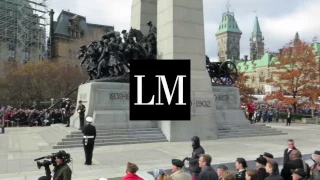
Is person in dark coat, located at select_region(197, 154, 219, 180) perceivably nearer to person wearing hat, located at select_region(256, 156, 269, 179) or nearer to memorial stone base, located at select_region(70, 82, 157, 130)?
person wearing hat, located at select_region(256, 156, 269, 179)

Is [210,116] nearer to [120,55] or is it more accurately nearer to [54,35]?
[120,55]

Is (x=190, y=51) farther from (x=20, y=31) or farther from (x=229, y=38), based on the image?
(x=229, y=38)

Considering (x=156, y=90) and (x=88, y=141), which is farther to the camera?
(x=88, y=141)

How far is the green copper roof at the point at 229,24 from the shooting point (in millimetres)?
172875

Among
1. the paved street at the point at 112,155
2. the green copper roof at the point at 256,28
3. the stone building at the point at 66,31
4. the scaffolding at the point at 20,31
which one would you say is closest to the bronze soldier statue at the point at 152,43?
the paved street at the point at 112,155

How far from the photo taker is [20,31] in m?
52.3

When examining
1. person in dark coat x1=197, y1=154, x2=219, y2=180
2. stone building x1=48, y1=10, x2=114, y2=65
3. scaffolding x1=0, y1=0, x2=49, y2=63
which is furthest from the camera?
stone building x1=48, y1=10, x2=114, y2=65

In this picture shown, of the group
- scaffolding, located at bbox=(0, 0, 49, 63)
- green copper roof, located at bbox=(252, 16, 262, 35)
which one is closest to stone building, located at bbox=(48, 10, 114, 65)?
scaffolding, located at bbox=(0, 0, 49, 63)

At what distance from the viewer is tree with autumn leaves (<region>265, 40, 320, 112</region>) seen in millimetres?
35156

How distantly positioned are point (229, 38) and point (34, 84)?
144 meters

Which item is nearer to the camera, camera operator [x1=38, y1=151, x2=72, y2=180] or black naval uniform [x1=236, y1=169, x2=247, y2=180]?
black naval uniform [x1=236, y1=169, x2=247, y2=180]

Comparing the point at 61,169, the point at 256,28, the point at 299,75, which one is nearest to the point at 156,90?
the point at 61,169

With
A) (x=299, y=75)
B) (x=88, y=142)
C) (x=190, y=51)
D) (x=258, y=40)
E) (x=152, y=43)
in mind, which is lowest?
(x=88, y=142)

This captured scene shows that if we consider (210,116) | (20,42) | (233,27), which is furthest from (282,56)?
(233,27)
